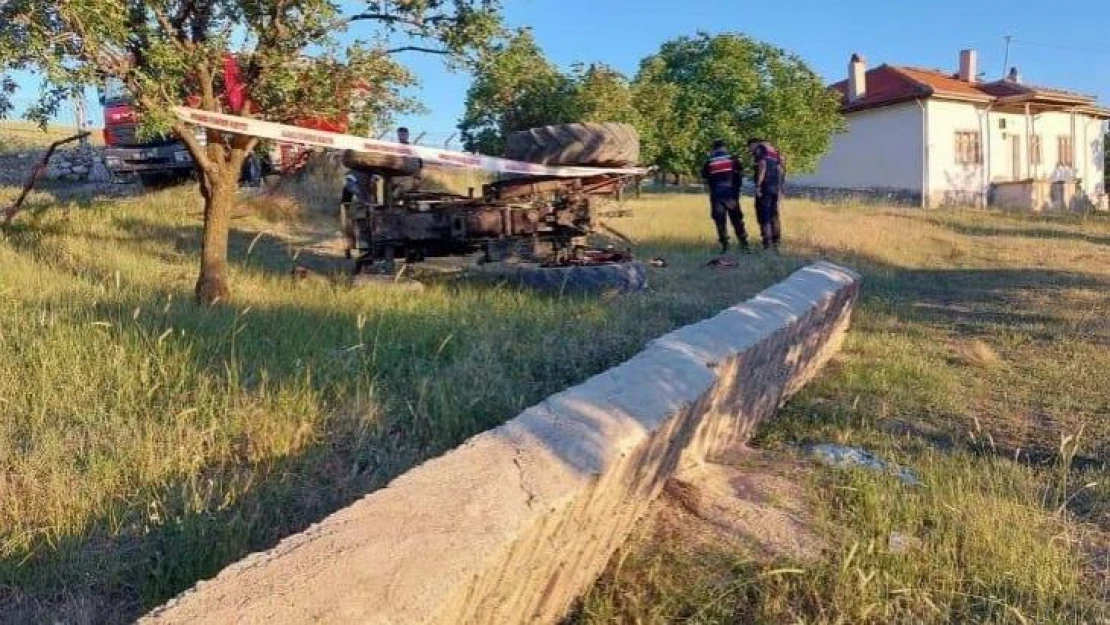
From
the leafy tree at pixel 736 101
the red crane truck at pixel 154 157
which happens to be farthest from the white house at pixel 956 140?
the red crane truck at pixel 154 157

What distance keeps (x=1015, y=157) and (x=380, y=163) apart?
122 feet

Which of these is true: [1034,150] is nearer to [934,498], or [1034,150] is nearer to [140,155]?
[140,155]

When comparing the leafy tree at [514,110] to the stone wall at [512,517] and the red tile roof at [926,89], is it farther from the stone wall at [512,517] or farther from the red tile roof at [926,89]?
the red tile roof at [926,89]

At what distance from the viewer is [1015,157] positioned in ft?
127

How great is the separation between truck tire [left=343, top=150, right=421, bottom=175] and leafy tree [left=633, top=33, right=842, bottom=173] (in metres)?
21.4

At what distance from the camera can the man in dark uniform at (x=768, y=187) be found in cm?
1323

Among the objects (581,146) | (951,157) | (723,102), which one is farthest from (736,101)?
(581,146)

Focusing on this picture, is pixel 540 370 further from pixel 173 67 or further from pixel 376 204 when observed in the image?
pixel 376 204

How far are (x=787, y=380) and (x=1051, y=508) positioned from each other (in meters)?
1.88

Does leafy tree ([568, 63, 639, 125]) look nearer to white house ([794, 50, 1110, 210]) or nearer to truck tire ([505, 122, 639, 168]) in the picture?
truck tire ([505, 122, 639, 168])

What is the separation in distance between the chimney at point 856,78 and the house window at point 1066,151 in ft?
32.4

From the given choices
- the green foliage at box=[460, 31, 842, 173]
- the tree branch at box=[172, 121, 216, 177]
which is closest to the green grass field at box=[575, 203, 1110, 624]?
the tree branch at box=[172, 121, 216, 177]

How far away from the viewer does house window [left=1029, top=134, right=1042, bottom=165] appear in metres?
38.9

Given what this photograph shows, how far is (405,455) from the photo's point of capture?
12.1 ft
